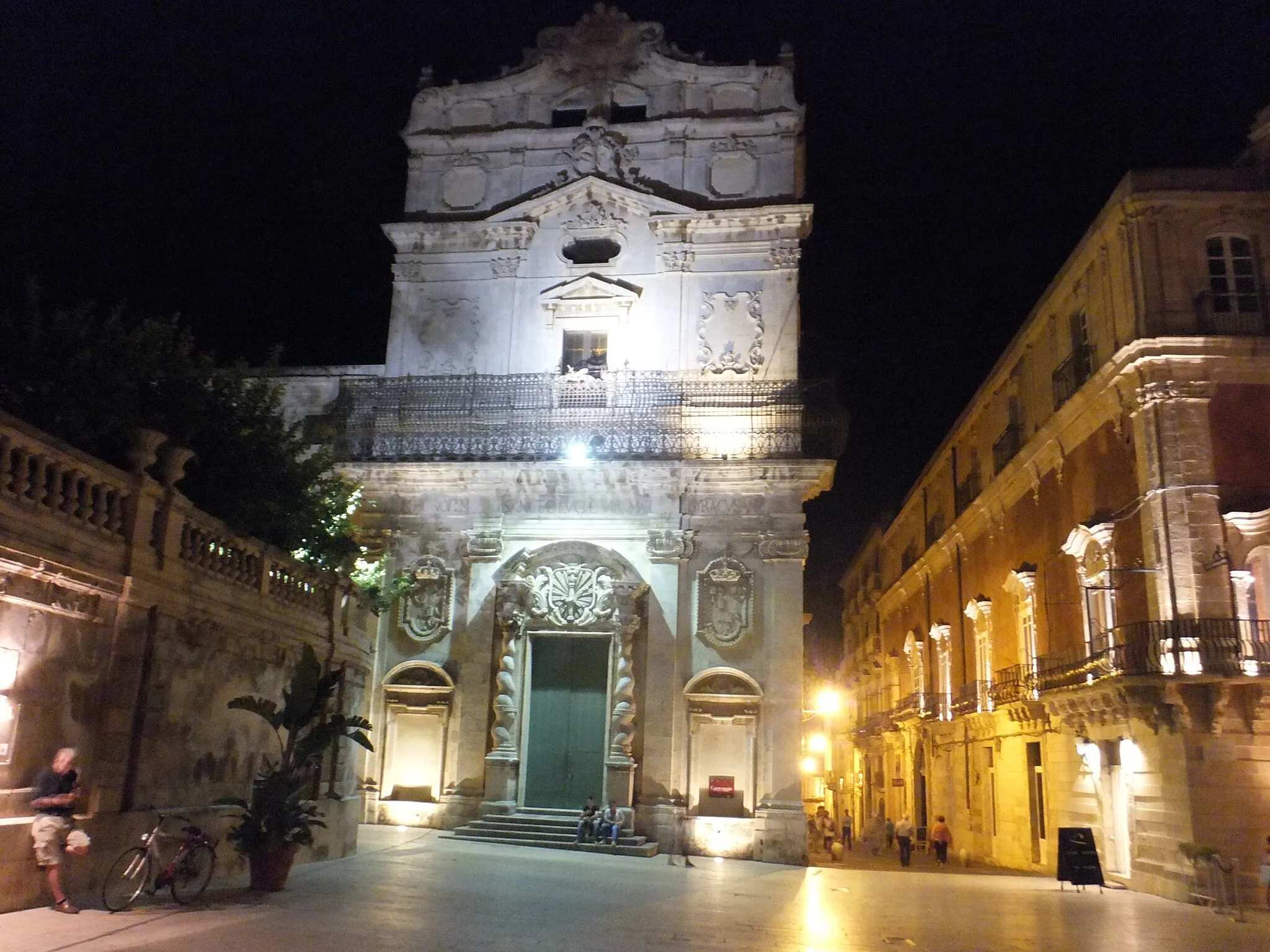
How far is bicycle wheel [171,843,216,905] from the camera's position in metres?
10.4

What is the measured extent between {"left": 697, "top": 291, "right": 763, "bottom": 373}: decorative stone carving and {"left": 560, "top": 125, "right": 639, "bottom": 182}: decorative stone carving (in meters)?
3.94

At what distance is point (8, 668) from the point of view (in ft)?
31.0

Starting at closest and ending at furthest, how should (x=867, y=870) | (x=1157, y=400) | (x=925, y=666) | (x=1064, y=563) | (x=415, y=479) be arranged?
(x=1157, y=400) → (x=867, y=870) → (x=1064, y=563) → (x=415, y=479) → (x=925, y=666)

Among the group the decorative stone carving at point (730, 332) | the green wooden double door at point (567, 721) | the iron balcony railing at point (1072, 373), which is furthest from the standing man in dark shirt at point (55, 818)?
the iron balcony railing at point (1072, 373)

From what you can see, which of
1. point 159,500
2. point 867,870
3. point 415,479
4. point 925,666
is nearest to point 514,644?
point 415,479

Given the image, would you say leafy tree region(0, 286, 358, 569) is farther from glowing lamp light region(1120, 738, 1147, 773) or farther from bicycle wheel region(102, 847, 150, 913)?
glowing lamp light region(1120, 738, 1147, 773)

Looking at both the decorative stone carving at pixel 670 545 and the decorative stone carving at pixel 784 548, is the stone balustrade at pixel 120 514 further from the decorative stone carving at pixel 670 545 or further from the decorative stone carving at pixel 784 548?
the decorative stone carving at pixel 784 548

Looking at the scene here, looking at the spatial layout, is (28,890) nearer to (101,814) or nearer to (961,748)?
(101,814)

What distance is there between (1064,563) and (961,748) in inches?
378

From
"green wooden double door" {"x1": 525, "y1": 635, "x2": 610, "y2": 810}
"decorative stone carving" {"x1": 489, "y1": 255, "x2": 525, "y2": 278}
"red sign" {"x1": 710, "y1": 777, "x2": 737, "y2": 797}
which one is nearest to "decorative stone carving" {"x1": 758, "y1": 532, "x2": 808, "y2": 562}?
"green wooden double door" {"x1": 525, "y1": 635, "x2": 610, "y2": 810}

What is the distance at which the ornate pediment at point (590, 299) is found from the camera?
23250mm

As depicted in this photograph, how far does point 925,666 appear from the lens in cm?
3328

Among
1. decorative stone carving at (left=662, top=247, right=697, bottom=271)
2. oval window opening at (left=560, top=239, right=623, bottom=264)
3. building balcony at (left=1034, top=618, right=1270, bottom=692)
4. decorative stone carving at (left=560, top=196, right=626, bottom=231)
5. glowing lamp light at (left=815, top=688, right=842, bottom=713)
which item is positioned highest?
decorative stone carving at (left=560, top=196, right=626, bottom=231)

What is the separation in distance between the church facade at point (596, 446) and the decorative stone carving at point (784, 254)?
0.05 metres
